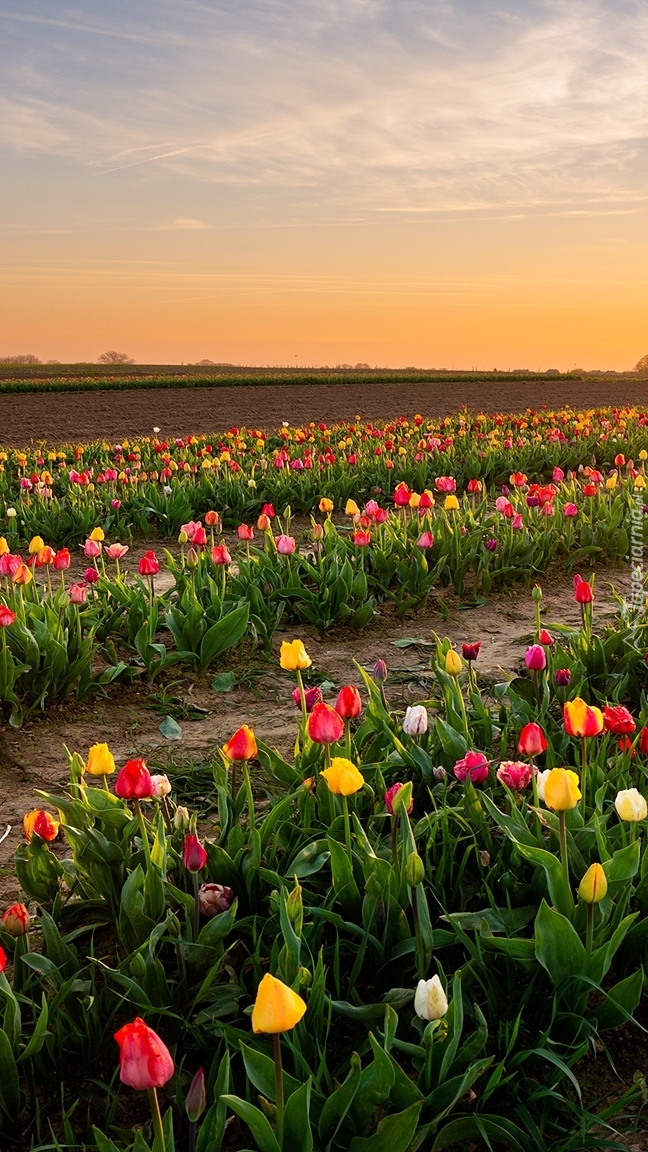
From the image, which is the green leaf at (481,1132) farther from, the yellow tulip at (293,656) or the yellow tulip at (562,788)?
the yellow tulip at (293,656)

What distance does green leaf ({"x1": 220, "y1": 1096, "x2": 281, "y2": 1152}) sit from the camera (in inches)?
60.3

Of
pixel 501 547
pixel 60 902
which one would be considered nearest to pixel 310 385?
pixel 501 547

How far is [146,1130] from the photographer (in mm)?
1849

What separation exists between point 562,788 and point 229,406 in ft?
74.0

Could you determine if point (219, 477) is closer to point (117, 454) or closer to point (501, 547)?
point (117, 454)

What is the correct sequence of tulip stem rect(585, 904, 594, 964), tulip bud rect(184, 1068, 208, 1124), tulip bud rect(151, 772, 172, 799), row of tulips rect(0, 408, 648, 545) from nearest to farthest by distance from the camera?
tulip bud rect(184, 1068, 208, 1124)
tulip stem rect(585, 904, 594, 964)
tulip bud rect(151, 772, 172, 799)
row of tulips rect(0, 408, 648, 545)

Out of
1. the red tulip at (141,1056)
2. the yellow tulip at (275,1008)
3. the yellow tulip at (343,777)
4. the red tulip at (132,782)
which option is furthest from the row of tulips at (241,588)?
the red tulip at (141,1056)

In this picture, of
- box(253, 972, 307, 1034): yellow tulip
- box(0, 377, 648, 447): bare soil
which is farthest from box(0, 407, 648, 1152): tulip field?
box(0, 377, 648, 447): bare soil

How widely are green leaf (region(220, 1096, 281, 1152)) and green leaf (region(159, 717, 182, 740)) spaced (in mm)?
2322

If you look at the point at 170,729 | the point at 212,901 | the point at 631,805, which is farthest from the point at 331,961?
the point at 170,729

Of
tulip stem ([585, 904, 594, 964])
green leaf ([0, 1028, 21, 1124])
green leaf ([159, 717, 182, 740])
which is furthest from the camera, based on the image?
green leaf ([159, 717, 182, 740])

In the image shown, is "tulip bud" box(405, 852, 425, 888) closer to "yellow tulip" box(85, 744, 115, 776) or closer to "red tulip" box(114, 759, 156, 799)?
"red tulip" box(114, 759, 156, 799)

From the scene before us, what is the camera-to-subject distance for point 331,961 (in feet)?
7.09

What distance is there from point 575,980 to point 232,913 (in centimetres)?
80
